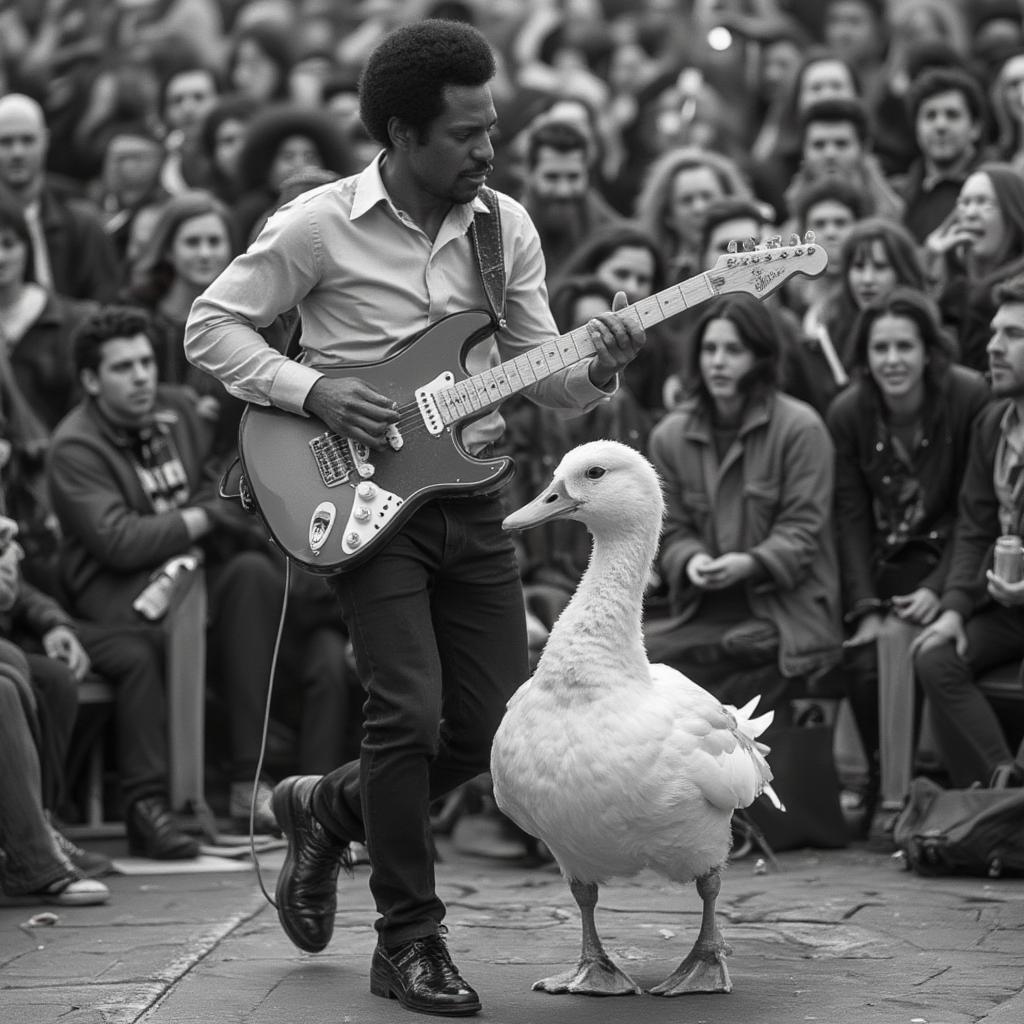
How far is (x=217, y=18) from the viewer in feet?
50.1

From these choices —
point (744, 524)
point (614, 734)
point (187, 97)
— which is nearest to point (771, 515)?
point (744, 524)

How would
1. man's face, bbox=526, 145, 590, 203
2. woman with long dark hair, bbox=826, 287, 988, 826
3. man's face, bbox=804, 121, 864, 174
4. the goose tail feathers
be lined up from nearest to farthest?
the goose tail feathers, woman with long dark hair, bbox=826, 287, 988, 826, man's face, bbox=526, 145, 590, 203, man's face, bbox=804, 121, 864, 174

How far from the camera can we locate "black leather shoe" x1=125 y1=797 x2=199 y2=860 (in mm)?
7469

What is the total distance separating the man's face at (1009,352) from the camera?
726 centimetres

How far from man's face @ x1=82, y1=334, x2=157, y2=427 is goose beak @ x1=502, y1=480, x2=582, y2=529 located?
10.4 feet

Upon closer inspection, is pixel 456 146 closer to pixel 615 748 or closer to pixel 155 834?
pixel 615 748

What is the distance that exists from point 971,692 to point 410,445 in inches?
114

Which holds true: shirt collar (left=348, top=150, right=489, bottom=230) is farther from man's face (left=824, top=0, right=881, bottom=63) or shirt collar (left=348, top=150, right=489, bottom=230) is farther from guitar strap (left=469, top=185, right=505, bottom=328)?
man's face (left=824, top=0, right=881, bottom=63)

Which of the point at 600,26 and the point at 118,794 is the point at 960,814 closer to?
the point at 118,794

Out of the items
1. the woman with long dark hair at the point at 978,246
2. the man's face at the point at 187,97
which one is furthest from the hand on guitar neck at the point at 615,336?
the man's face at the point at 187,97

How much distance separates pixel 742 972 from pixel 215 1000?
131cm

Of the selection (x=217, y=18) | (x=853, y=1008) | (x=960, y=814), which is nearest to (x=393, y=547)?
(x=853, y=1008)

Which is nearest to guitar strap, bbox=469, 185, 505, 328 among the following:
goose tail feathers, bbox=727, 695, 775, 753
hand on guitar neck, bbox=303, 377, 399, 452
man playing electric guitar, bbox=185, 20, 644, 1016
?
man playing electric guitar, bbox=185, 20, 644, 1016

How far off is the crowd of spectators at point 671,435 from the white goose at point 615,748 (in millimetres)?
1025
